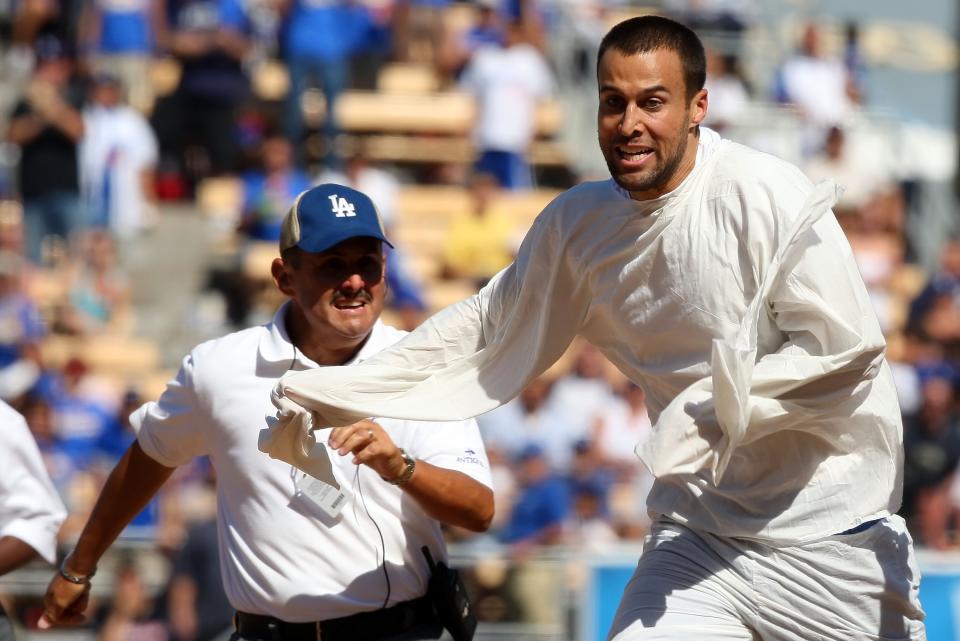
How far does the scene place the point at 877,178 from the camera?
1595 cm

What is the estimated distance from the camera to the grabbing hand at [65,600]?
5.59 meters

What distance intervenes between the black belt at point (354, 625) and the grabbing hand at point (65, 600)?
644 millimetres

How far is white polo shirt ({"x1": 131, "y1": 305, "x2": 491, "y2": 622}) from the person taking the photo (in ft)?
17.1

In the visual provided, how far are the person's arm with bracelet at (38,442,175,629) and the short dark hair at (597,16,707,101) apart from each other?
217 cm

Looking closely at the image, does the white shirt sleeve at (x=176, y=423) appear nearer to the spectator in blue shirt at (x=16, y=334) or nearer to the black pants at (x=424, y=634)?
the black pants at (x=424, y=634)

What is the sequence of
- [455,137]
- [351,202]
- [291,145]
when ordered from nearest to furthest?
[351,202], [291,145], [455,137]

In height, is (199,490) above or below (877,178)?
below

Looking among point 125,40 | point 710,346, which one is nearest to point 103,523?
point 710,346

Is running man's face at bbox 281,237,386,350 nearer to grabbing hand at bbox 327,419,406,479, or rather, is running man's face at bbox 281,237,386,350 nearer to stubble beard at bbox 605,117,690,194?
grabbing hand at bbox 327,419,406,479

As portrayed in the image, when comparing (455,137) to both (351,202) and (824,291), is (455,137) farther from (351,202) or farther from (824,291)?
(824,291)

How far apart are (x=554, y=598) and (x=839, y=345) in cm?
516

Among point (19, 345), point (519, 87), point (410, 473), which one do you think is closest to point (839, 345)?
point (410, 473)

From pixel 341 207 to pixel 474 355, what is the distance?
26.2 inches

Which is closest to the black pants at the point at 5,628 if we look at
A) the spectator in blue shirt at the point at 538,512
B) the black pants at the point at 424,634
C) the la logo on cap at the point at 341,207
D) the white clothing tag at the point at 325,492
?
the white clothing tag at the point at 325,492
